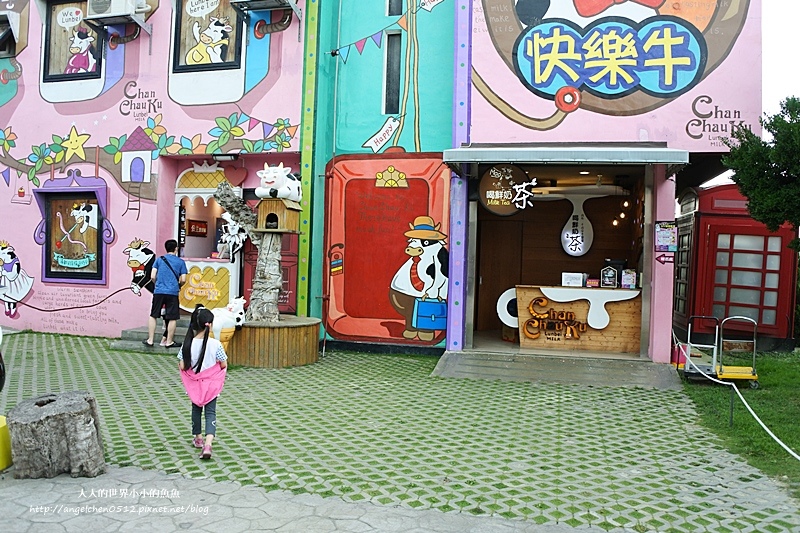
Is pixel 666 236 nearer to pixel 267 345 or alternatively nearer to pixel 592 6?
pixel 592 6

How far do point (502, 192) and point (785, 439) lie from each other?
533 centimetres

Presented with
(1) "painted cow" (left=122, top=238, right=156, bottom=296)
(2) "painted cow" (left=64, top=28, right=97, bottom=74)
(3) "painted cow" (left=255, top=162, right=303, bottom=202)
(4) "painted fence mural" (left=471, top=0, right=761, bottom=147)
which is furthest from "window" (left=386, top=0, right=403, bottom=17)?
(1) "painted cow" (left=122, top=238, right=156, bottom=296)

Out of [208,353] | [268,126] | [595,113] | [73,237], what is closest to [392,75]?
[268,126]

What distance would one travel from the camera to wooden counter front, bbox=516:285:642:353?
1069 cm

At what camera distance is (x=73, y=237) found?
43.3ft

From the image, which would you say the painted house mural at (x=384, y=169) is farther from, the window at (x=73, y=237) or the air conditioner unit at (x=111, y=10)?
the window at (x=73, y=237)

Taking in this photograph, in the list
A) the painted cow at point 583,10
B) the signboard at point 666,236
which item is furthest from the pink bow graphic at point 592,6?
the signboard at point 666,236

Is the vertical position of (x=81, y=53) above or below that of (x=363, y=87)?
above

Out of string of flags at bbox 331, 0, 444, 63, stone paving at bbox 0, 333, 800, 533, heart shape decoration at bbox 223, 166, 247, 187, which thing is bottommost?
stone paving at bbox 0, 333, 800, 533

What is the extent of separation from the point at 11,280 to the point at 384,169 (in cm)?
800

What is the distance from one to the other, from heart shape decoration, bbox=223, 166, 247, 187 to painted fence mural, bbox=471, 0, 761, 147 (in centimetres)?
446

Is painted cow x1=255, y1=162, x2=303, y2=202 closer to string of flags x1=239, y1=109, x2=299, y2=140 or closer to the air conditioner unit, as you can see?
string of flags x1=239, y1=109, x2=299, y2=140

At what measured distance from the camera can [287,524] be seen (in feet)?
14.4

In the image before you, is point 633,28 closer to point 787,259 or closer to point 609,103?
point 609,103
